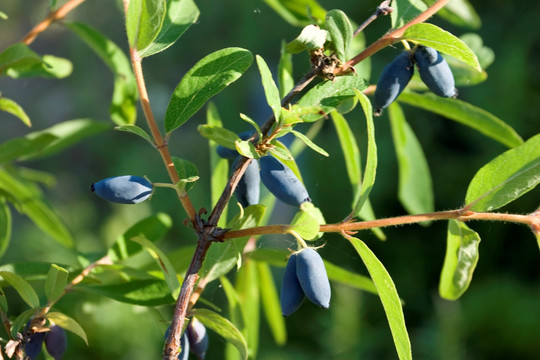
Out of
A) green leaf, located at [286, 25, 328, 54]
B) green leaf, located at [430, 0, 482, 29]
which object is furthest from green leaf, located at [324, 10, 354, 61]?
green leaf, located at [430, 0, 482, 29]

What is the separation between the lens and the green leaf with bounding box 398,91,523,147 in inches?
25.1

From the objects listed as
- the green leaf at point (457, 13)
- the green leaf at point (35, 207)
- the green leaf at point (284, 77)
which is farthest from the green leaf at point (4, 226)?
the green leaf at point (457, 13)

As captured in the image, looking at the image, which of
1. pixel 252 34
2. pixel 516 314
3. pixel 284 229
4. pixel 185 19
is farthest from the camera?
pixel 252 34

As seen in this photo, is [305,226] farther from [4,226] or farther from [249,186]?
[4,226]

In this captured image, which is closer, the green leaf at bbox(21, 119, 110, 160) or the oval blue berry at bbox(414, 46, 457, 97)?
the oval blue berry at bbox(414, 46, 457, 97)

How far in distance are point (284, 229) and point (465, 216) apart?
13cm

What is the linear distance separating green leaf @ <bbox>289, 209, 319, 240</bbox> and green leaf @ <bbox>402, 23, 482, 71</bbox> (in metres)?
0.14

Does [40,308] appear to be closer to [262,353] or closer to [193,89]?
[193,89]

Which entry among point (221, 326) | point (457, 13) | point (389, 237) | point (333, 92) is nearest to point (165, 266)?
point (221, 326)

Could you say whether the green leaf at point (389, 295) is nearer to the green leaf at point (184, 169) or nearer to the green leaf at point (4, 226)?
the green leaf at point (184, 169)

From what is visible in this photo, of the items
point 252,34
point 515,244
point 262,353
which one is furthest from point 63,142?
point 252,34

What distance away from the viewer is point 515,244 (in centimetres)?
204

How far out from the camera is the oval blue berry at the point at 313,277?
0.43 metres

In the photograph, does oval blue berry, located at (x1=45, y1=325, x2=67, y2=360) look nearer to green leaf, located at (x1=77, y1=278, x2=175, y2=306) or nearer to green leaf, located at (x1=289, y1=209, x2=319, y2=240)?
green leaf, located at (x1=77, y1=278, x2=175, y2=306)
